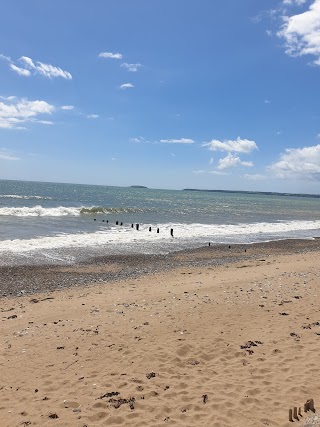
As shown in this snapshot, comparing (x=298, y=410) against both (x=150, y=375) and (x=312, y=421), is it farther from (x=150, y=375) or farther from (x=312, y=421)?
(x=150, y=375)

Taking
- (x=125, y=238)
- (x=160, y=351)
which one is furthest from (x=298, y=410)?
(x=125, y=238)

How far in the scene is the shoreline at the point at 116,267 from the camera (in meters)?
15.7

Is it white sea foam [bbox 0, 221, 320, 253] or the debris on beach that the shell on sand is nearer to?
the debris on beach

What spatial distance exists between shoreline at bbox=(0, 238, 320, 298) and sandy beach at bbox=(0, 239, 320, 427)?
0.21m

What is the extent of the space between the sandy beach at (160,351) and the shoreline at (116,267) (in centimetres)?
21

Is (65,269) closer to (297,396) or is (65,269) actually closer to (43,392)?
(43,392)

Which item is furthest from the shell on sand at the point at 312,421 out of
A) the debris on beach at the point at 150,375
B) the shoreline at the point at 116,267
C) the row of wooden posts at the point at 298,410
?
the shoreline at the point at 116,267

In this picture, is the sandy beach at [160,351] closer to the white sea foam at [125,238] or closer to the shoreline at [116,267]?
the shoreline at [116,267]

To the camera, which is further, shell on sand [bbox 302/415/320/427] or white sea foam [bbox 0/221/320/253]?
white sea foam [bbox 0/221/320/253]

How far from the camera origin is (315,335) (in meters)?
9.20

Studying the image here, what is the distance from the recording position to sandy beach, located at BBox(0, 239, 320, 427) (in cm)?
637

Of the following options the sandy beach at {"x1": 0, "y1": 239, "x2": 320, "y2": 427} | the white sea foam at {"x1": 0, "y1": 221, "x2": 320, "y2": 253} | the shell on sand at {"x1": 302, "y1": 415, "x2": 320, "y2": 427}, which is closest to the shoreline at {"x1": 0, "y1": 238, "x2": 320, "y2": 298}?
the sandy beach at {"x1": 0, "y1": 239, "x2": 320, "y2": 427}

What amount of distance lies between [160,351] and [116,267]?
1154 cm

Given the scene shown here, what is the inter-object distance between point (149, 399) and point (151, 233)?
2879 centimetres
